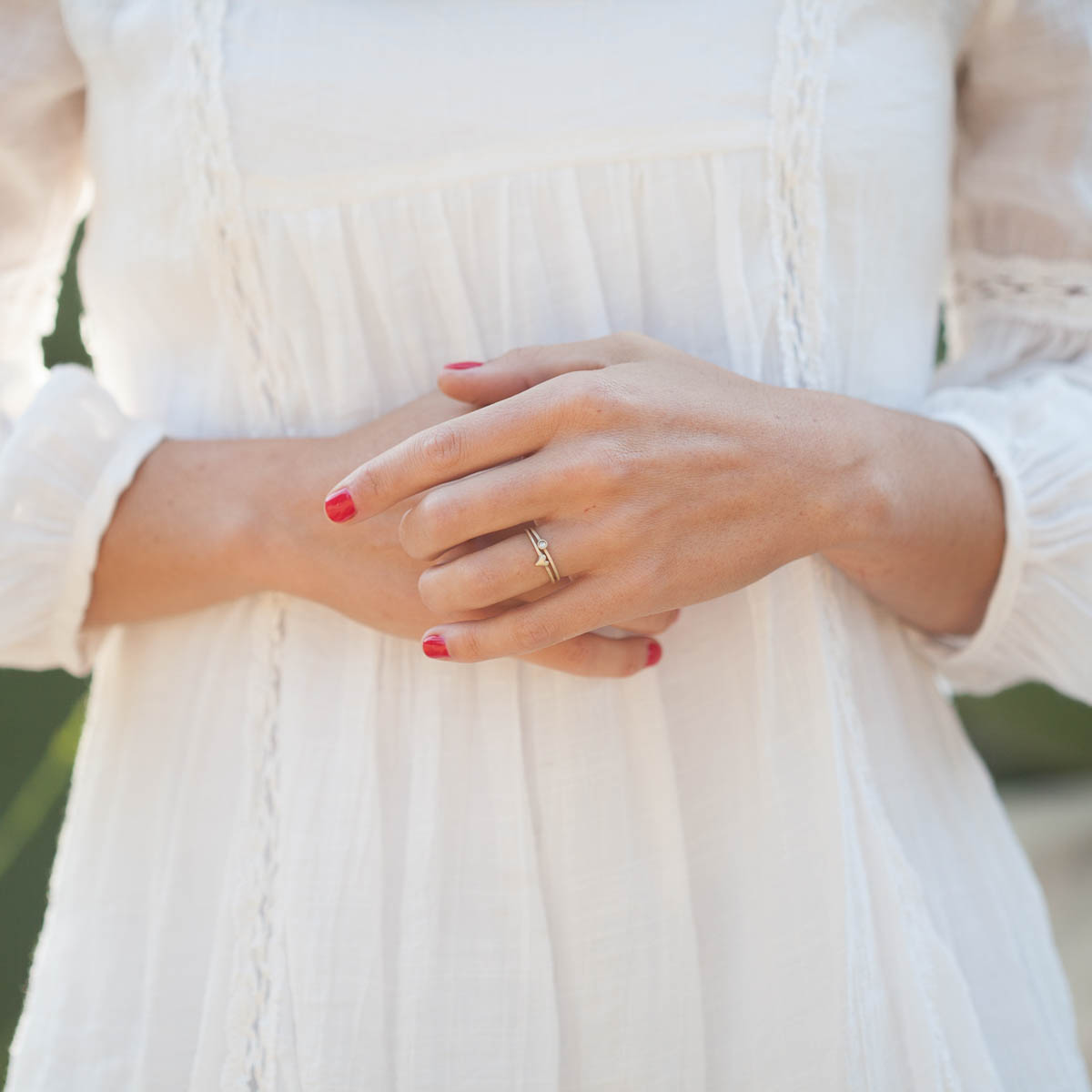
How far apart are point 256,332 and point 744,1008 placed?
0.69 metres

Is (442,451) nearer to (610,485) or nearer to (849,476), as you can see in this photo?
(610,485)

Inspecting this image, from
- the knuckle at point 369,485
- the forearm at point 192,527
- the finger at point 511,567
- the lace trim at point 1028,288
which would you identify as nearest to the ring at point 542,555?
the finger at point 511,567

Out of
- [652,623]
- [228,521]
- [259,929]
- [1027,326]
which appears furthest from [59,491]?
[1027,326]

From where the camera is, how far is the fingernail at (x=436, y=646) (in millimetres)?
786

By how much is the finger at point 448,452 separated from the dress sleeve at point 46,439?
0.27 metres

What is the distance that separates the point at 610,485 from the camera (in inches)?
29.6

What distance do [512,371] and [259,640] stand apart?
1.04 ft

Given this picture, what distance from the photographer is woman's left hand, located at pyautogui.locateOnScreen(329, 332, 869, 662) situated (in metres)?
0.76

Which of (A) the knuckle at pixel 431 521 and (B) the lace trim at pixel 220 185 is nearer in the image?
(A) the knuckle at pixel 431 521

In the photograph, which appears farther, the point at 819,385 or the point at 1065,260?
the point at 1065,260

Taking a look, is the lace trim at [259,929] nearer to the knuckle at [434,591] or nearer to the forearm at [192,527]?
the forearm at [192,527]

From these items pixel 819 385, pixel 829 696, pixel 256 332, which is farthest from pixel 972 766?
pixel 256 332

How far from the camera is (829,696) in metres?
0.88

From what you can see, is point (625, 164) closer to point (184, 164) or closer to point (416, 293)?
point (416, 293)
